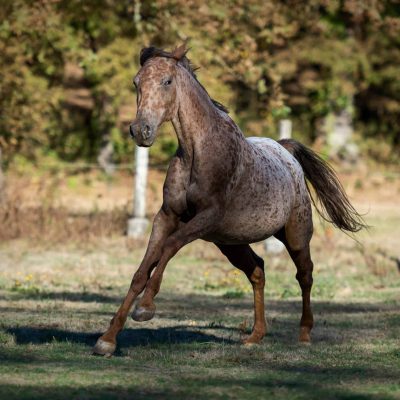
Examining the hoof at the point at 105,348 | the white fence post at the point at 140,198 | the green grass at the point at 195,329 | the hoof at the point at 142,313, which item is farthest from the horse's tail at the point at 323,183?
the white fence post at the point at 140,198

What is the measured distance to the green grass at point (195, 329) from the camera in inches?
242

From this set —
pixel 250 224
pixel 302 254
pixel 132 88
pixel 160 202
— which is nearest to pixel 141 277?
pixel 250 224

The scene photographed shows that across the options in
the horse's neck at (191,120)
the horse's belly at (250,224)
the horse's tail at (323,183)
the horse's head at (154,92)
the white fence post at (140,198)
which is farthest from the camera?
the white fence post at (140,198)

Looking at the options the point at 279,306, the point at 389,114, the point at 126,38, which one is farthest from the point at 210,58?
the point at 389,114

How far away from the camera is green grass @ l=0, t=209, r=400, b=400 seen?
6.14m

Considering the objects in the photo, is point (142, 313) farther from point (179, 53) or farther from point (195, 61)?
point (195, 61)

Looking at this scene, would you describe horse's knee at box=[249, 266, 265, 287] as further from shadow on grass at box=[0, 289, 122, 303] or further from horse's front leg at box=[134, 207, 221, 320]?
shadow on grass at box=[0, 289, 122, 303]

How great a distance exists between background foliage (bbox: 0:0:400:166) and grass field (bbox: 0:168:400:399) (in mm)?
2949

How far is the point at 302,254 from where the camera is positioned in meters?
8.55

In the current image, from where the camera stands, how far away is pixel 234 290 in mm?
12656

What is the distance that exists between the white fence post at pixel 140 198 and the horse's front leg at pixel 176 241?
8835 mm

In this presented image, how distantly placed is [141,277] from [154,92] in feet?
4.06

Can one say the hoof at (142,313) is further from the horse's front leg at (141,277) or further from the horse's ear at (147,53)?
the horse's ear at (147,53)

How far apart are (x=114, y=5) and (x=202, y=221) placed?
11331mm
